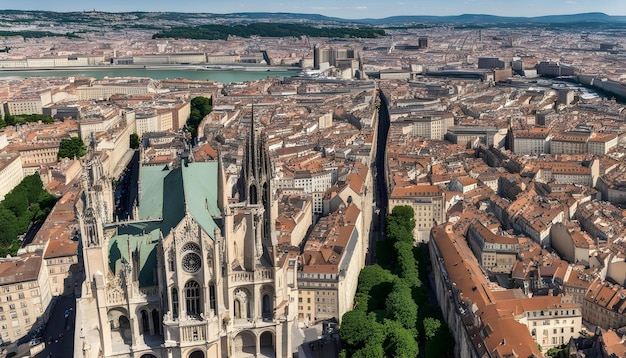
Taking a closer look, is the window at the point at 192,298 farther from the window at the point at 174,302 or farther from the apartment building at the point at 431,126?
the apartment building at the point at 431,126

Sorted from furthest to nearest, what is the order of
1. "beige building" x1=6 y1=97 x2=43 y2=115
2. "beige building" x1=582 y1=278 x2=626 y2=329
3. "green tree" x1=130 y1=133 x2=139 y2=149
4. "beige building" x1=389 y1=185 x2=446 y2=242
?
1. "beige building" x1=6 y1=97 x2=43 y2=115
2. "green tree" x1=130 y1=133 x2=139 y2=149
3. "beige building" x1=389 y1=185 x2=446 y2=242
4. "beige building" x1=582 y1=278 x2=626 y2=329

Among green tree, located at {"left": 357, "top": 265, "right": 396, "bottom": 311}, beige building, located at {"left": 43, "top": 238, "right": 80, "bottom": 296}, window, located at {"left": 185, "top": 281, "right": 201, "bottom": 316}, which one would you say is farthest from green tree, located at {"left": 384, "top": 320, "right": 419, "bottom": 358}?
beige building, located at {"left": 43, "top": 238, "right": 80, "bottom": 296}

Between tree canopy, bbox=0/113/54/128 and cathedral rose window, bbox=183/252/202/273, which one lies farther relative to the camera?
tree canopy, bbox=0/113/54/128

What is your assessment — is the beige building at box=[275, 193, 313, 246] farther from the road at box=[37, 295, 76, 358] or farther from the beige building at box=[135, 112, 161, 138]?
the beige building at box=[135, 112, 161, 138]

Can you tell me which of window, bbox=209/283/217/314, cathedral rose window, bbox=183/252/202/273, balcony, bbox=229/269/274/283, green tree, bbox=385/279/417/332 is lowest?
green tree, bbox=385/279/417/332

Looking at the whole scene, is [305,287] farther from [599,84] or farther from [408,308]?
[599,84]

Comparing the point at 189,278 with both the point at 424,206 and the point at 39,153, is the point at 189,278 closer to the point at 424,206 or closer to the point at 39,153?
the point at 424,206
